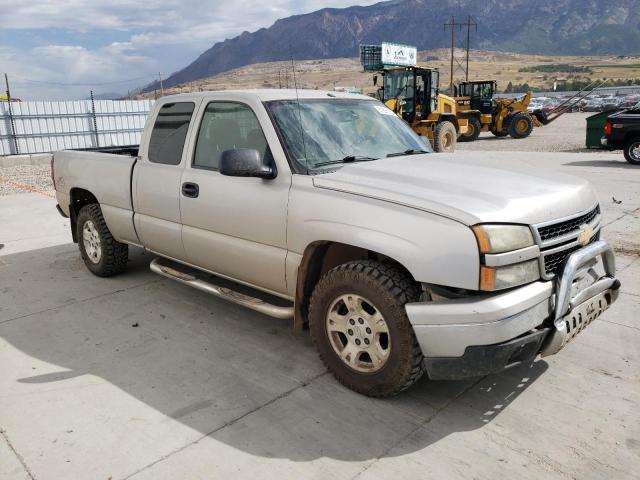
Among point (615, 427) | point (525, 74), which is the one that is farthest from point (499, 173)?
point (525, 74)

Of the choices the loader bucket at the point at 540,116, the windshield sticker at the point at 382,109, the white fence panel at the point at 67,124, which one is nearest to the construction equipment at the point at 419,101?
the loader bucket at the point at 540,116

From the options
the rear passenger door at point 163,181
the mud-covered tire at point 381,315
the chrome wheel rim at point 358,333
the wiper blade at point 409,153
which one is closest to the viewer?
the mud-covered tire at point 381,315

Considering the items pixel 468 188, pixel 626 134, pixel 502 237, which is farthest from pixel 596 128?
pixel 502 237

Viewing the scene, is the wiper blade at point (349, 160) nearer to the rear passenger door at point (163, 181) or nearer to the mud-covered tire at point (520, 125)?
the rear passenger door at point (163, 181)

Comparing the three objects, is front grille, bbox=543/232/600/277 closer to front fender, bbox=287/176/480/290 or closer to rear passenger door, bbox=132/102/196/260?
front fender, bbox=287/176/480/290

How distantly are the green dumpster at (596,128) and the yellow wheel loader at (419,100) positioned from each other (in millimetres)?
4480

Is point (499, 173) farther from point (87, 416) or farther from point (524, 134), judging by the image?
point (524, 134)

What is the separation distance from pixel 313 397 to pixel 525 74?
138 metres

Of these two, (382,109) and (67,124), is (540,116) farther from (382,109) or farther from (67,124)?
(382,109)

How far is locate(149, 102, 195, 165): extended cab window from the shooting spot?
453 cm

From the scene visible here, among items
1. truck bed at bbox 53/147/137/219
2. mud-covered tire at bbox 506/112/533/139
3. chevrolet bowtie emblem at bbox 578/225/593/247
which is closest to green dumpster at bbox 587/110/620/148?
mud-covered tire at bbox 506/112/533/139

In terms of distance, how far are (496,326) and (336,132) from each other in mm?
1902

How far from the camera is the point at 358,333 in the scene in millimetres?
3305

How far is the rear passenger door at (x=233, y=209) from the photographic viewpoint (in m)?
3.71
